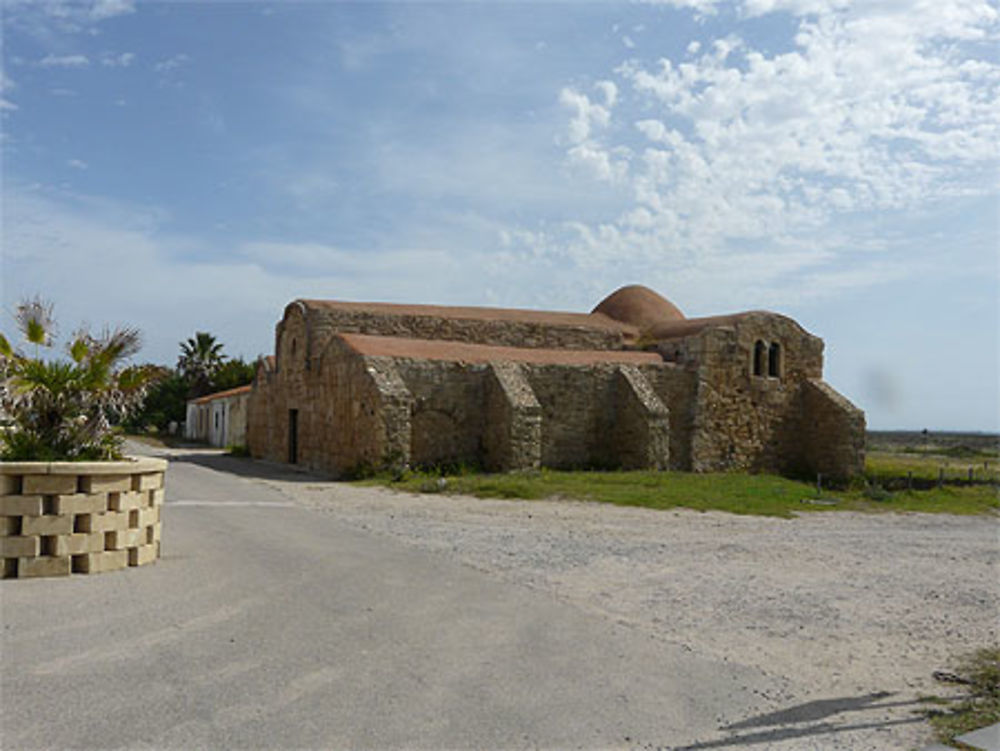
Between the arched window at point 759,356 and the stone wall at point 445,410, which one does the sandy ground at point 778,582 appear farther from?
the arched window at point 759,356

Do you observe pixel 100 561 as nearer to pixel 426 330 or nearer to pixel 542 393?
pixel 542 393

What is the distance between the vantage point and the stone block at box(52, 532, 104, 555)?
659 centimetres

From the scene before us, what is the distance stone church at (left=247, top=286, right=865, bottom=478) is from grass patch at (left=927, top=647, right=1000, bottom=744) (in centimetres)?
1354

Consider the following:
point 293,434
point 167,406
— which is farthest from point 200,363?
point 293,434

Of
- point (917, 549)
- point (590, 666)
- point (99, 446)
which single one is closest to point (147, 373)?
point (99, 446)

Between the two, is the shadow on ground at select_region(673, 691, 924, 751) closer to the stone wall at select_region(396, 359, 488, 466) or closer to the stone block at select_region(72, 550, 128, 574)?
→ the stone block at select_region(72, 550, 128, 574)

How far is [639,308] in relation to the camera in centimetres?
2902

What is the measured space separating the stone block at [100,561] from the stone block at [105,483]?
1.74ft

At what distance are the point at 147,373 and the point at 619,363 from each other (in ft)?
51.4

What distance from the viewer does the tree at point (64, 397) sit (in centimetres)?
715

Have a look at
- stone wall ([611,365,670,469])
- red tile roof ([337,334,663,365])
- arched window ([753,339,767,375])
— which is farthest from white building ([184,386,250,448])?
arched window ([753,339,767,375])

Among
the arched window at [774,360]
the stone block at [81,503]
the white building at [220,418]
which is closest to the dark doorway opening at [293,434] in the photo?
the white building at [220,418]

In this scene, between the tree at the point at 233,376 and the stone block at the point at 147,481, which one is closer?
the stone block at the point at 147,481

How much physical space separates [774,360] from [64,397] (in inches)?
840
